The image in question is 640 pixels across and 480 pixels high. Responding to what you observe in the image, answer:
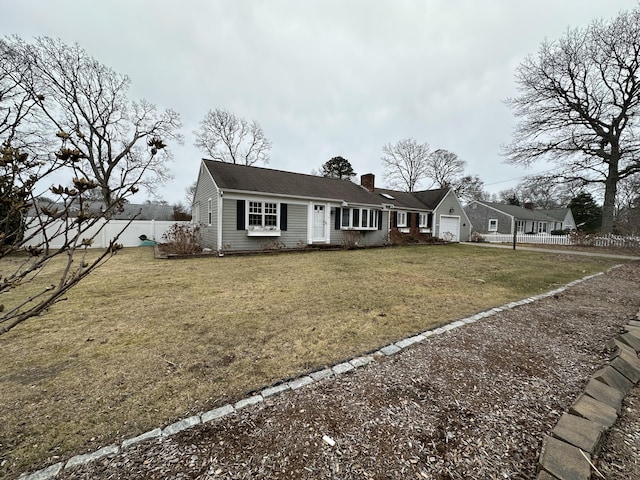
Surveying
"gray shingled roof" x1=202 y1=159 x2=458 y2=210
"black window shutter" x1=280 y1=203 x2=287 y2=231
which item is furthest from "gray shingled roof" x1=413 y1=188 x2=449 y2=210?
"black window shutter" x1=280 y1=203 x2=287 y2=231

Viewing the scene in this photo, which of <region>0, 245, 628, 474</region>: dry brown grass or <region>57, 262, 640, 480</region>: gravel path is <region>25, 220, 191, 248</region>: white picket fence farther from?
<region>57, 262, 640, 480</region>: gravel path

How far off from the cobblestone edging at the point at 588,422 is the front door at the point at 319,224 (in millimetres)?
11547

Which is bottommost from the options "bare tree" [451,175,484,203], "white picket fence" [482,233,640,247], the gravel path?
the gravel path

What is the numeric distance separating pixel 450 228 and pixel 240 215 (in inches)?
677

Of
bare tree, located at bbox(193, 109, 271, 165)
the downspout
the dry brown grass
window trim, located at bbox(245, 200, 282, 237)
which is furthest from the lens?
bare tree, located at bbox(193, 109, 271, 165)

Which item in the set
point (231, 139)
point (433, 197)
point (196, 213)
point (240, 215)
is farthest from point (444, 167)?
point (240, 215)

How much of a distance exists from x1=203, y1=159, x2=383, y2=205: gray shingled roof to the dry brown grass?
6202mm

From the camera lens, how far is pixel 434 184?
3503 centimetres

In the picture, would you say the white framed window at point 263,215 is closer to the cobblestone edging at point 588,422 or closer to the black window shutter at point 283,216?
the black window shutter at point 283,216

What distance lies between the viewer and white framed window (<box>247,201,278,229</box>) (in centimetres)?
1173

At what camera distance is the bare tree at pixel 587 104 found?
15.4 metres

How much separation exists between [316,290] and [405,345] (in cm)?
263

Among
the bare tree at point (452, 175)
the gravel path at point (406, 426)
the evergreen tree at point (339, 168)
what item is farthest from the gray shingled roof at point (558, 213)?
the gravel path at point (406, 426)

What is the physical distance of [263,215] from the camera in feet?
39.3
